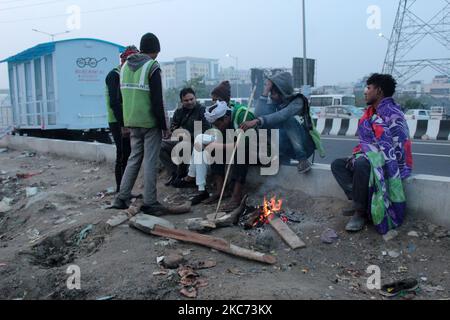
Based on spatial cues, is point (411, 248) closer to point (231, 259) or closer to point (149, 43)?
point (231, 259)

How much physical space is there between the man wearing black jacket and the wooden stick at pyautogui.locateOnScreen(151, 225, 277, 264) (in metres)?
1.94

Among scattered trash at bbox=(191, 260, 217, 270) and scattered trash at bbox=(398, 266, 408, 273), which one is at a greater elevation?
scattered trash at bbox=(191, 260, 217, 270)

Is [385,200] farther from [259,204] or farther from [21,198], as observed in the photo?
[21,198]

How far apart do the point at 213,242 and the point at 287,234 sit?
0.76 m

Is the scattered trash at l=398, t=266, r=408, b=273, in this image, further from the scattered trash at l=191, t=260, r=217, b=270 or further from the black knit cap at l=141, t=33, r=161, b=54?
the black knit cap at l=141, t=33, r=161, b=54

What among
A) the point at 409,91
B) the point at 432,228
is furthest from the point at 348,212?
the point at 409,91

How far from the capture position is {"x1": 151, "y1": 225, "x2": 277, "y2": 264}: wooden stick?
376 centimetres

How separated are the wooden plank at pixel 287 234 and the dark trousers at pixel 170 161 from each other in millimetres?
2110

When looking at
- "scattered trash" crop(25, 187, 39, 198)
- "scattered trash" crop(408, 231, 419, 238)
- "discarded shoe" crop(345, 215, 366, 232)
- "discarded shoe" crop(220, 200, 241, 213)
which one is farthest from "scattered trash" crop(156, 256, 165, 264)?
"scattered trash" crop(25, 187, 39, 198)

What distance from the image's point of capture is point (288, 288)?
3242 millimetres

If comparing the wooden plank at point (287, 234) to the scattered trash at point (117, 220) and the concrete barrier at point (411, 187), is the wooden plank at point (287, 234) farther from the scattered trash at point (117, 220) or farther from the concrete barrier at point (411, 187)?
the scattered trash at point (117, 220)

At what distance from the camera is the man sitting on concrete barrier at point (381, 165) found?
4.12 metres
